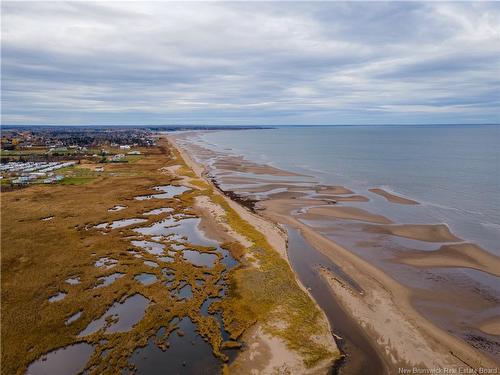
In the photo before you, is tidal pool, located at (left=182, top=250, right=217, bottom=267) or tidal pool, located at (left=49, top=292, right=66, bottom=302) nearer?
tidal pool, located at (left=49, top=292, right=66, bottom=302)

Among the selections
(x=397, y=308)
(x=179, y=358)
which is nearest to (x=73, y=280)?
(x=179, y=358)

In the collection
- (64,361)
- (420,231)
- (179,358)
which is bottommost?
(64,361)

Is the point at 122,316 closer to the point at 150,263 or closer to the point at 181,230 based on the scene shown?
the point at 150,263

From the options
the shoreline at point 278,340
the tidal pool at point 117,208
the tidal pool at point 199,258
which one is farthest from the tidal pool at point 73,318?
the tidal pool at point 117,208

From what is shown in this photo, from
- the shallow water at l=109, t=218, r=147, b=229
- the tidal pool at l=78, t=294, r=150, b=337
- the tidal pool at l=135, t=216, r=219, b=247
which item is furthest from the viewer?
the shallow water at l=109, t=218, r=147, b=229

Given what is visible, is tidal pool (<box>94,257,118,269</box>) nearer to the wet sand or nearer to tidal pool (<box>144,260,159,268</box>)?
tidal pool (<box>144,260,159,268</box>)

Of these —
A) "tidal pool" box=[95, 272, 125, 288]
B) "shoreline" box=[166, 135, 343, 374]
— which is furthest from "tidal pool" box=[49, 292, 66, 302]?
"shoreline" box=[166, 135, 343, 374]
